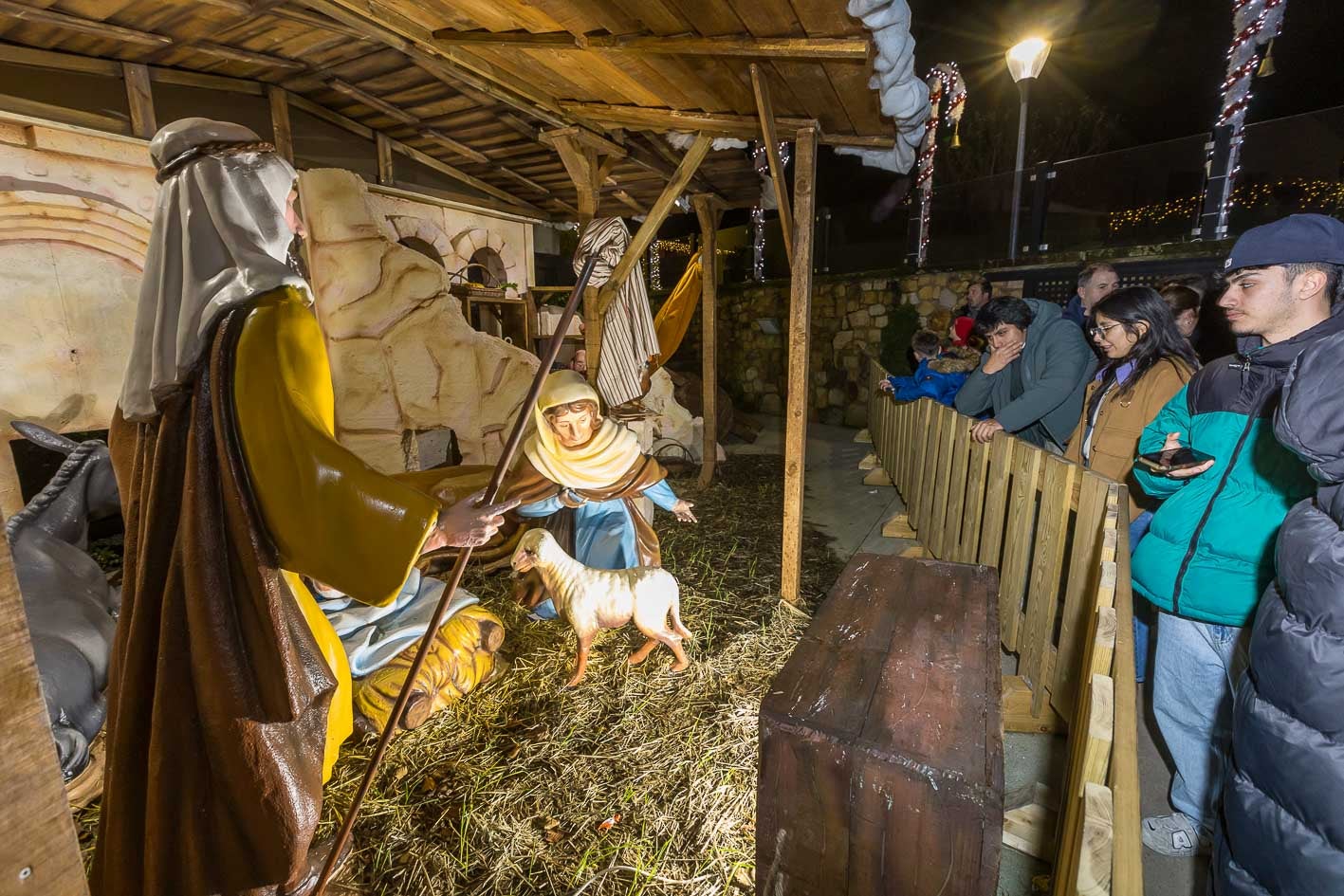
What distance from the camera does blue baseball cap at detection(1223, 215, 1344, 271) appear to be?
5.98 ft

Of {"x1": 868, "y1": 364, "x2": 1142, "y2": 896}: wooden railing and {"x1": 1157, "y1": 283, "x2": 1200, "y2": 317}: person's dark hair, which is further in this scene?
{"x1": 1157, "y1": 283, "x2": 1200, "y2": 317}: person's dark hair

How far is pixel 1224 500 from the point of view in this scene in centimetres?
204

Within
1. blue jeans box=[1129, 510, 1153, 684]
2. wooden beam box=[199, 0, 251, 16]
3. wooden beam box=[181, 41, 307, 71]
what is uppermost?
wooden beam box=[181, 41, 307, 71]

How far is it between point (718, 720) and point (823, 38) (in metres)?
3.25

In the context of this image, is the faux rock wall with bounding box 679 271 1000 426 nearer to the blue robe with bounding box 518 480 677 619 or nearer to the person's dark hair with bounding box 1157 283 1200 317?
the person's dark hair with bounding box 1157 283 1200 317

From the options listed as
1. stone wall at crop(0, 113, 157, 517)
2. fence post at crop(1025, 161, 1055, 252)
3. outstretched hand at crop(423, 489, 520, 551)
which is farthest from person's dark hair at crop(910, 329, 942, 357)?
stone wall at crop(0, 113, 157, 517)

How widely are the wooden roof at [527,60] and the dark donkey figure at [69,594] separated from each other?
2.86 meters

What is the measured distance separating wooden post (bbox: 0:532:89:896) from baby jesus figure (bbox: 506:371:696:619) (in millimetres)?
2227

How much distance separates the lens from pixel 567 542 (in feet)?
11.5

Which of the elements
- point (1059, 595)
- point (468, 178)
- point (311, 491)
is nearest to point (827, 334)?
point (468, 178)

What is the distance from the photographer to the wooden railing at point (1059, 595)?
39.6 inches

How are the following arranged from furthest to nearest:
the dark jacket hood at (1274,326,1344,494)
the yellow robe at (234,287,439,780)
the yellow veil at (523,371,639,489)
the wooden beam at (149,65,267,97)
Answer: the wooden beam at (149,65,267,97) → the yellow veil at (523,371,639,489) → the dark jacket hood at (1274,326,1344,494) → the yellow robe at (234,287,439,780)

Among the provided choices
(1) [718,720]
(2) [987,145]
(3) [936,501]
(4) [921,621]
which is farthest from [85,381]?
(2) [987,145]

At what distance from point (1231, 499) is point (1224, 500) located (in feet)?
0.07
